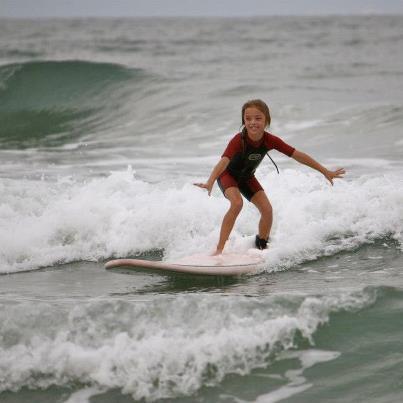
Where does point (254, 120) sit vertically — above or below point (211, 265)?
above

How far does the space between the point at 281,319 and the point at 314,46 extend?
117 ft

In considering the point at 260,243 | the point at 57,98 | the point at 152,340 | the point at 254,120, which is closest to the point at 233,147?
the point at 254,120

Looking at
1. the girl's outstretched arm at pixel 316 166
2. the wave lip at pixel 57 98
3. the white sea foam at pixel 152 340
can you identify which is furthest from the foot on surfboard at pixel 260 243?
the wave lip at pixel 57 98

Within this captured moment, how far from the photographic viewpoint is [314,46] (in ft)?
128

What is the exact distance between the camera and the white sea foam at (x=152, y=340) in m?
4.44

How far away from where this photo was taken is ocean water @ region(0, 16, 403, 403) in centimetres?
449

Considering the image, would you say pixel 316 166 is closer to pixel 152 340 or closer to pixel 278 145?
pixel 278 145

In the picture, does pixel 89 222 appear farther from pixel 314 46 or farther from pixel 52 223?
pixel 314 46

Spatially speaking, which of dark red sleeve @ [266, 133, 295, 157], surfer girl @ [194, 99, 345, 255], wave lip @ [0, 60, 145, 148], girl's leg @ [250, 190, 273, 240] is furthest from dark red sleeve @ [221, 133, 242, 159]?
wave lip @ [0, 60, 145, 148]

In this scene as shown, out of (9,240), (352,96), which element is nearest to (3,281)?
(9,240)

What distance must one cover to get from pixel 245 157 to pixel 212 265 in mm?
1017

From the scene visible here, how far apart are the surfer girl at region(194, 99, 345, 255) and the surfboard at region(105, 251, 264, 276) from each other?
0.50ft

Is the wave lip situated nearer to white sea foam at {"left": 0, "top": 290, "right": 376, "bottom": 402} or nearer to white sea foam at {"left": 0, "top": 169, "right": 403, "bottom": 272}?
white sea foam at {"left": 0, "top": 169, "right": 403, "bottom": 272}

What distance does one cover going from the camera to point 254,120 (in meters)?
6.27
